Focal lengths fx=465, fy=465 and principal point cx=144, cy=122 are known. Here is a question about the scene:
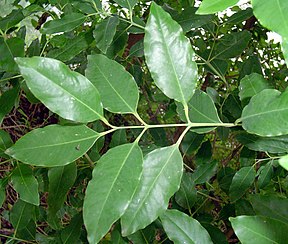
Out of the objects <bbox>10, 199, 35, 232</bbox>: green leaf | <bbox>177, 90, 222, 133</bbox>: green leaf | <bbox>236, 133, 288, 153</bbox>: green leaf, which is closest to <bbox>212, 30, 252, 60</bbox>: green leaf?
<bbox>236, 133, 288, 153</bbox>: green leaf

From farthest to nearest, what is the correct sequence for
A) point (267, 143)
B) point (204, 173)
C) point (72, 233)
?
point (204, 173), point (72, 233), point (267, 143)

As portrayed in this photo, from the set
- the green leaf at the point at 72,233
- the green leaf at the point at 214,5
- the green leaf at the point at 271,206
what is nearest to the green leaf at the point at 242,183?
the green leaf at the point at 271,206

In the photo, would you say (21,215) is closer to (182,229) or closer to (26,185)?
(26,185)

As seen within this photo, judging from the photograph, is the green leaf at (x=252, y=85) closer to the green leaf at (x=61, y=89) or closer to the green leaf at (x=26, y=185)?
the green leaf at (x=61, y=89)

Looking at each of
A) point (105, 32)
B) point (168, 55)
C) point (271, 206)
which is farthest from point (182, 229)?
point (105, 32)

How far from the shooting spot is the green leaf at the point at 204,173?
39.0 inches

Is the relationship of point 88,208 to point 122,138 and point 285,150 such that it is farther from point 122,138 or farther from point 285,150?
point 122,138

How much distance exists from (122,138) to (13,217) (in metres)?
0.28

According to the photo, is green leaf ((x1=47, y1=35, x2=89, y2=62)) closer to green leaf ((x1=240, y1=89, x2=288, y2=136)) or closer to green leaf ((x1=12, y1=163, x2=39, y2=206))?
green leaf ((x1=12, y1=163, x2=39, y2=206))

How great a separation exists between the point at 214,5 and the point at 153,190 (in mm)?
231

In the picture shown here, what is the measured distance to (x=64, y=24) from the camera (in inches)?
31.6

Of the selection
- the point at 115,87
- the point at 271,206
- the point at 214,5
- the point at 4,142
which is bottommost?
the point at 271,206

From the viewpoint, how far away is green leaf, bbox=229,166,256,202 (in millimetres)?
846

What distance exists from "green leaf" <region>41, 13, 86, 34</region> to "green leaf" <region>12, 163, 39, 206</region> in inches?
9.6
